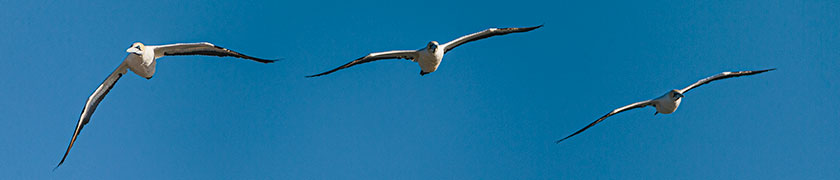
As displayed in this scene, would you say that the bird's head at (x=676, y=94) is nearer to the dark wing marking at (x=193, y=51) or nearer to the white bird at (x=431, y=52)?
the white bird at (x=431, y=52)

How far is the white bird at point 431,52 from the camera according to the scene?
24.0 meters

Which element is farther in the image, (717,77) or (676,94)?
(676,94)

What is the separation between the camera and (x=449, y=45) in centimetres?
2456

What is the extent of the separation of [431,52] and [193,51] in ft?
18.6

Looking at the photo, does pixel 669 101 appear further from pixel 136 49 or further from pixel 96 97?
pixel 96 97

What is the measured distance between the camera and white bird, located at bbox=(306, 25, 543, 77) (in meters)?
24.0

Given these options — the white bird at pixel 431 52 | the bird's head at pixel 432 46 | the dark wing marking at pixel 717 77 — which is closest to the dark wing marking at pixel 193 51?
the white bird at pixel 431 52

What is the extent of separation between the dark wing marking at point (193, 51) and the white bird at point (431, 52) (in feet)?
7.69

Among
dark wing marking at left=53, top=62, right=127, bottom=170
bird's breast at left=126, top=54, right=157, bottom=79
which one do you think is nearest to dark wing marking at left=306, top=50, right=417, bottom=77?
bird's breast at left=126, top=54, right=157, bottom=79

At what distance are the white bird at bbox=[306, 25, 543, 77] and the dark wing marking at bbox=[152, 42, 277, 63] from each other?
2342 millimetres

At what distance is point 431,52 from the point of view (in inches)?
946

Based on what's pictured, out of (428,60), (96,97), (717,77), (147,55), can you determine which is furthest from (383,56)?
(717,77)

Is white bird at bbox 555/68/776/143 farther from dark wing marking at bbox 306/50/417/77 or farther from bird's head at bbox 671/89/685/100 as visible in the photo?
dark wing marking at bbox 306/50/417/77

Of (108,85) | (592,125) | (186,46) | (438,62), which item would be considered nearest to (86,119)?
(108,85)
